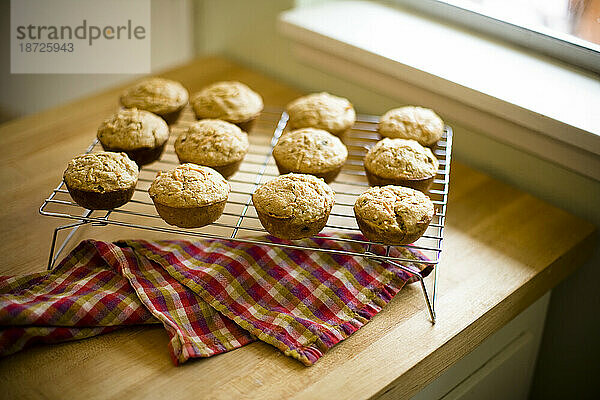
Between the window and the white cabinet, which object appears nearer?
the white cabinet

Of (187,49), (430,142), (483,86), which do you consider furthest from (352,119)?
(187,49)

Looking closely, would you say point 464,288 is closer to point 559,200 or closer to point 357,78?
point 559,200

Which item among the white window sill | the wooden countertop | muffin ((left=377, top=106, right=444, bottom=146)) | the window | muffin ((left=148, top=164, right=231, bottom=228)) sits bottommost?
the wooden countertop

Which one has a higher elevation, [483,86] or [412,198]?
[483,86]

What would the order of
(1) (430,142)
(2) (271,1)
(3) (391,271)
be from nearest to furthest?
(3) (391,271) < (1) (430,142) < (2) (271,1)

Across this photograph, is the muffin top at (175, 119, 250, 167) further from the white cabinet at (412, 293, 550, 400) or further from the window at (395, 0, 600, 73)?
the window at (395, 0, 600, 73)

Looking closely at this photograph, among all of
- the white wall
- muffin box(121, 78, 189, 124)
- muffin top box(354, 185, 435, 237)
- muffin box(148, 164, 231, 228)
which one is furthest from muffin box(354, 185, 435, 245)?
the white wall

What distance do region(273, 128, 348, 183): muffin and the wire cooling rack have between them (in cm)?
6

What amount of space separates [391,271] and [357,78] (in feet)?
2.09

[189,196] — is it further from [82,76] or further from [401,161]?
[82,76]

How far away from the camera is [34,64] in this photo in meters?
1.92

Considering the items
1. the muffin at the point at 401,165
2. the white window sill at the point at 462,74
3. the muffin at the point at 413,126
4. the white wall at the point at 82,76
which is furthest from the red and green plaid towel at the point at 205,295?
the white wall at the point at 82,76

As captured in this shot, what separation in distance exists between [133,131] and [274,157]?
0.96 ft

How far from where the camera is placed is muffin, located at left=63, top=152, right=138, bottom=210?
1150 millimetres
